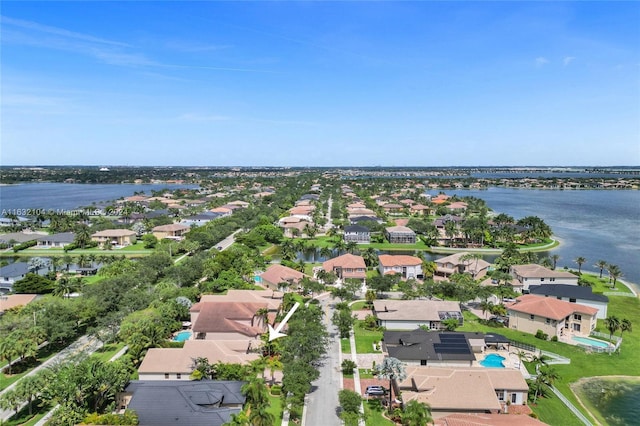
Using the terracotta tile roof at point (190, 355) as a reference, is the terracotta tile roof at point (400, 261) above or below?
above

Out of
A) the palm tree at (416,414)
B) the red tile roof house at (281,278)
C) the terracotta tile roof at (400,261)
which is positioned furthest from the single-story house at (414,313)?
the palm tree at (416,414)

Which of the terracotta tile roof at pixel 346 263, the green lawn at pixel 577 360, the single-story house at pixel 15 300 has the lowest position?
the green lawn at pixel 577 360

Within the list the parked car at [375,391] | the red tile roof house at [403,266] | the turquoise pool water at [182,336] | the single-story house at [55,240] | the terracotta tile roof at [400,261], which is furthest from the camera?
the single-story house at [55,240]

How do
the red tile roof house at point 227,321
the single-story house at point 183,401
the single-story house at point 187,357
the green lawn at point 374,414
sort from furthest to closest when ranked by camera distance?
the red tile roof house at point 227,321
the single-story house at point 187,357
the green lawn at point 374,414
the single-story house at point 183,401

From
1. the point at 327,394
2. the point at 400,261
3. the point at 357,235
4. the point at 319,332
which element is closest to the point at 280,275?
the point at 400,261

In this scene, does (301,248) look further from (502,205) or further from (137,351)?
(502,205)

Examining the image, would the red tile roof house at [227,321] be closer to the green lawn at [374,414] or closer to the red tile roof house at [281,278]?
the red tile roof house at [281,278]

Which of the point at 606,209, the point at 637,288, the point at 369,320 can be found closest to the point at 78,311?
the point at 369,320

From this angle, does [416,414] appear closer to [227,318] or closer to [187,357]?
[187,357]
